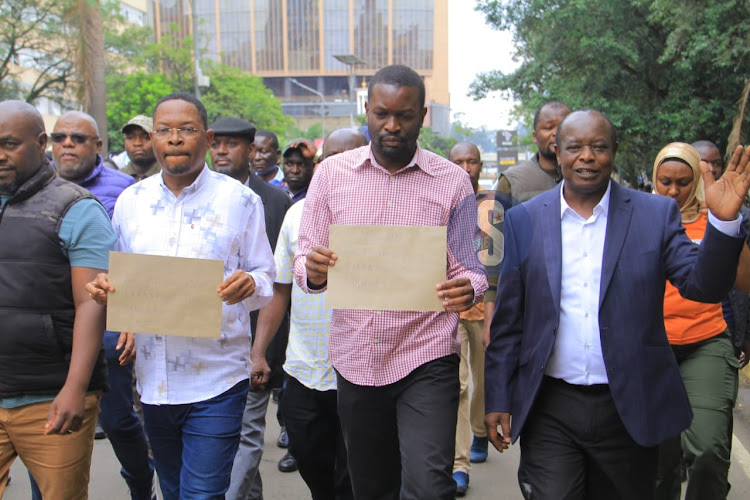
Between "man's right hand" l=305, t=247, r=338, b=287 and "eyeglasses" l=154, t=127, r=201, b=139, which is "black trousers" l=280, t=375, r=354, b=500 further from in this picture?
"eyeglasses" l=154, t=127, r=201, b=139

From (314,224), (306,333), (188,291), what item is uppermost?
(314,224)

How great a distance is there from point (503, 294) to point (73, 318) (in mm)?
1909

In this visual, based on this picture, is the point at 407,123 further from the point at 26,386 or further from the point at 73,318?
the point at 26,386

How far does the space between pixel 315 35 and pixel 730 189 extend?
363 ft

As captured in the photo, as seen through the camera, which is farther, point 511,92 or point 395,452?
point 511,92

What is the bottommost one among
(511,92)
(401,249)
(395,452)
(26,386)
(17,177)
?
(395,452)

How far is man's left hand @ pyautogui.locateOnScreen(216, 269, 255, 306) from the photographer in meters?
3.42

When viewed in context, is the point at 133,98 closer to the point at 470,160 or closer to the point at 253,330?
the point at 470,160

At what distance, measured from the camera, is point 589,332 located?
130 inches

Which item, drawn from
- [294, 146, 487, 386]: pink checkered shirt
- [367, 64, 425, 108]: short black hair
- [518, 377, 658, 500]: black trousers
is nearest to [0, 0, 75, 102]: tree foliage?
[294, 146, 487, 386]: pink checkered shirt

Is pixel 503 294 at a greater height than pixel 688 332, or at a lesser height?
greater

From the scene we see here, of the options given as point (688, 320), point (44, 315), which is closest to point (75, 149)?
point (44, 315)

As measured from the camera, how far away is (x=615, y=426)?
3299 mm

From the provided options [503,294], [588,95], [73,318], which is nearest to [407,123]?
[503,294]
